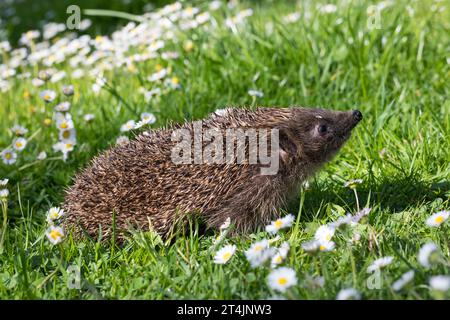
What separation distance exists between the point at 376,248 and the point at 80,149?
2921 mm

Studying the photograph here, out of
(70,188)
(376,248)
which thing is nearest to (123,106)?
(70,188)

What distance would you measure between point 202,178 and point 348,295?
1588mm

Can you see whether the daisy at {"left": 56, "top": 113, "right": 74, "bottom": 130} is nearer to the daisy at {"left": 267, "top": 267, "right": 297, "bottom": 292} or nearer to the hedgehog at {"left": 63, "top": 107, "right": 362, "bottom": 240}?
the hedgehog at {"left": 63, "top": 107, "right": 362, "bottom": 240}

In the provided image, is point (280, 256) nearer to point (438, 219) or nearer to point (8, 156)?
point (438, 219)

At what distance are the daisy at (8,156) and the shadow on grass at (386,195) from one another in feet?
6.96

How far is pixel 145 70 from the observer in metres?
6.69

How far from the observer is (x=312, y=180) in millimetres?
4797

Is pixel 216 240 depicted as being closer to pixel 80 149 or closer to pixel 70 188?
pixel 70 188

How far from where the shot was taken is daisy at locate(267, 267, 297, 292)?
2.96 m

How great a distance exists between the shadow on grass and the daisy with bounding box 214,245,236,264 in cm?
88

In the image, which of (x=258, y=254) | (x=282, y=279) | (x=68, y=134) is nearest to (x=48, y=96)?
(x=68, y=134)

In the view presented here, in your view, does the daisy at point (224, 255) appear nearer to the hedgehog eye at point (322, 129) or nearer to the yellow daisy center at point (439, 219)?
the yellow daisy center at point (439, 219)

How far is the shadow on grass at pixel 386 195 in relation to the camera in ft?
13.8

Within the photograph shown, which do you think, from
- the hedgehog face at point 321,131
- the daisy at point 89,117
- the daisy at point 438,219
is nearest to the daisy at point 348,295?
the daisy at point 438,219
